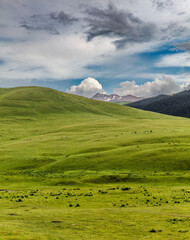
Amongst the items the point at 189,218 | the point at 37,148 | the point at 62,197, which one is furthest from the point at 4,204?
the point at 37,148

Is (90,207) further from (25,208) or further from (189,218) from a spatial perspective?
(189,218)

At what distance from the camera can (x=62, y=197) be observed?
3822 centimetres

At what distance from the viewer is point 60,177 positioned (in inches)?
2258

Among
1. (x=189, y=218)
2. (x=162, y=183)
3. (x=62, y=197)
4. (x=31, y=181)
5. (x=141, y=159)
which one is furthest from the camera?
(x=141, y=159)

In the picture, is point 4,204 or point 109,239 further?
point 4,204

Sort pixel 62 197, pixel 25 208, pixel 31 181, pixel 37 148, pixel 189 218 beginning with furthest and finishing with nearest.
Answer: pixel 37 148 → pixel 31 181 → pixel 62 197 → pixel 25 208 → pixel 189 218

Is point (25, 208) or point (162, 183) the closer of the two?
point (25, 208)

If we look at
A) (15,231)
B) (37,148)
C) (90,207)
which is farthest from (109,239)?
(37,148)

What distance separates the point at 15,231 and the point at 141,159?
176 ft

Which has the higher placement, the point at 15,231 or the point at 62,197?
the point at 15,231

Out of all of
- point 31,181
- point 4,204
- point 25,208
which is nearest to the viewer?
point 25,208

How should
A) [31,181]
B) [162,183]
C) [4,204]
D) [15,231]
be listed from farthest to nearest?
[31,181] < [162,183] < [4,204] < [15,231]

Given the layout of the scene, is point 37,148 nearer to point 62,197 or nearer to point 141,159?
point 141,159

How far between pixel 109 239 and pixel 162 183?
3358 centimetres
